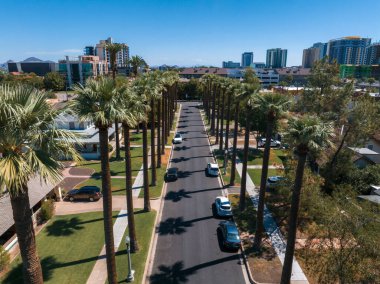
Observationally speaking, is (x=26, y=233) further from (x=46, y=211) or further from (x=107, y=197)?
(x=46, y=211)

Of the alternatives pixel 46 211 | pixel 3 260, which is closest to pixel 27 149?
pixel 3 260

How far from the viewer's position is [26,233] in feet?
28.5

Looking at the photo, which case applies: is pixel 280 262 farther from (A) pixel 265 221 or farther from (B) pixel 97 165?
(B) pixel 97 165

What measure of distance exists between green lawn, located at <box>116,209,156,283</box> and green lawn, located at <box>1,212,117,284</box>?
74.4 inches

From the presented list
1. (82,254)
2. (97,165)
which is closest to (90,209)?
(82,254)

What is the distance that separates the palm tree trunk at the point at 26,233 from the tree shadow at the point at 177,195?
2035 centimetres

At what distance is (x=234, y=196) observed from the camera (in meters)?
30.2

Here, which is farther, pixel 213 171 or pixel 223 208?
pixel 213 171

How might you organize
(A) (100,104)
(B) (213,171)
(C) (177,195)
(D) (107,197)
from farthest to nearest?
(B) (213,171)
(C) (177,195)
(D) (107,197)
(A) (100,104)

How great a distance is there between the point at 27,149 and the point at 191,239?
16676 mm

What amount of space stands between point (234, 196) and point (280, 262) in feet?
36.0

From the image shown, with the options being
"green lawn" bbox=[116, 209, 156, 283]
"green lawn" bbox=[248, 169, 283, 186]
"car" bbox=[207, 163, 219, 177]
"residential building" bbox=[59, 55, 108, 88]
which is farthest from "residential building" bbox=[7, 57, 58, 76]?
"green lawn" bbox=[116, 209, 156, 283]

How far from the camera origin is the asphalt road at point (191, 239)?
18.5 m

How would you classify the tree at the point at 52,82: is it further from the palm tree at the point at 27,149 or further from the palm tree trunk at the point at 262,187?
the palm tree at the point at 27,149
